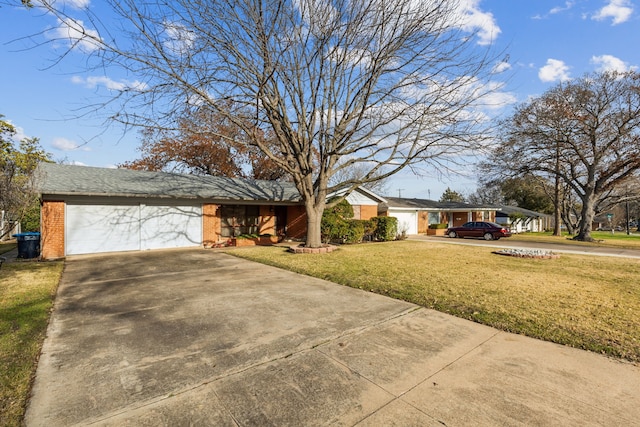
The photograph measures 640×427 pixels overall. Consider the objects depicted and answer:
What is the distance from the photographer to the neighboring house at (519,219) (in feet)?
125

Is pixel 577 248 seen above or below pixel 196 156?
below

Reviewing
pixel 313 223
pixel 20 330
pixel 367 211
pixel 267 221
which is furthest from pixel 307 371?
pixel 367 211

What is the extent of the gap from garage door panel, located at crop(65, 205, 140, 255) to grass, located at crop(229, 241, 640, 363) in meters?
6.51

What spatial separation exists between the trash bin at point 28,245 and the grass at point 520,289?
8.85 m

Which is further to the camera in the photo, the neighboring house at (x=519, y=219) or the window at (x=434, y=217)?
the neighboring house at (x=519, y=219)

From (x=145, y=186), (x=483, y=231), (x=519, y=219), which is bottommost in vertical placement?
(x=483, y=231)

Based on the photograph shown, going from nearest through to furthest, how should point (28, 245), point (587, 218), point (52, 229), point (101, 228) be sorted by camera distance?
point (52, 229) < point (28, 245) < point (101, 228) < point (587, 218)

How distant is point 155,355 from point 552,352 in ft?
15.7

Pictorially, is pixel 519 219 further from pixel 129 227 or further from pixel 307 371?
pixel 307 371

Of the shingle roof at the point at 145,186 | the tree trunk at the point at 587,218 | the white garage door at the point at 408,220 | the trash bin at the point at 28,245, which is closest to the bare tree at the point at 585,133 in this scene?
the tree trunk at the point at 587,218

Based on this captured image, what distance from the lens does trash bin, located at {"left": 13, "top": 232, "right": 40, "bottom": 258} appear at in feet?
38.8

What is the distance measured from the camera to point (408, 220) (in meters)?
28.2

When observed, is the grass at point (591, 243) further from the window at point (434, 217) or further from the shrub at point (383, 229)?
the shrub at point (383, 229)

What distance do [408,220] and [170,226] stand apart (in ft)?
66.8
